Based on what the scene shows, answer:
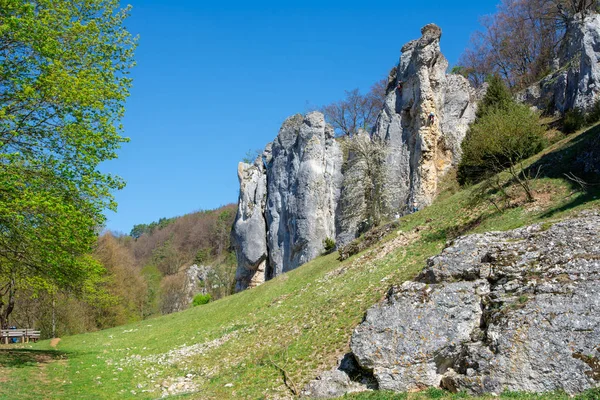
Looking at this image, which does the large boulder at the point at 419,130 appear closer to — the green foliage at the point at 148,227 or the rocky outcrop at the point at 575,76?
the rocky outcrop at the point at 575,76

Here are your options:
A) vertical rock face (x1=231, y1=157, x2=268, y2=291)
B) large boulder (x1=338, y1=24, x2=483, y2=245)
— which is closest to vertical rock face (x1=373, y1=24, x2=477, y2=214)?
large boulder (x1=338, y1=24, x2=483, y2=245)

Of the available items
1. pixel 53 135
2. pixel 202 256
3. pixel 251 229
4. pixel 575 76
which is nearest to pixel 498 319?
pixel 53 135

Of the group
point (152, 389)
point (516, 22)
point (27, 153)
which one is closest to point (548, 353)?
point (152, 389)

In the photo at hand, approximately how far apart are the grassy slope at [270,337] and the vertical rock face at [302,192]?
1824 centimetres

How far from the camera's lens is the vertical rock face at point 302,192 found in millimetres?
46625

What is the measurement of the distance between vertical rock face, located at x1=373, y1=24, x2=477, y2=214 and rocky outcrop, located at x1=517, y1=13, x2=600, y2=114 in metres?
5.93

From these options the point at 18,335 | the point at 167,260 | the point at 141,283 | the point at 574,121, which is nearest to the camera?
the point at 18,335

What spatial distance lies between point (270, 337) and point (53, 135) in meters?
10.2

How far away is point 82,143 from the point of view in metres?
16.2

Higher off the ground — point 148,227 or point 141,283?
point 148,227

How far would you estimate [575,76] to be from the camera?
115ft

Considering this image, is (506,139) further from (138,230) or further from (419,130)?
(138,230)

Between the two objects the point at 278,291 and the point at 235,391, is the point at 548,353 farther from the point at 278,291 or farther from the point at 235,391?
the point at 278,291

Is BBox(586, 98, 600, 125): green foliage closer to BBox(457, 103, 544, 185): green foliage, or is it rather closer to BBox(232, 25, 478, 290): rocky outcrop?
BBox(457, 103, 544, 185): green foliage
